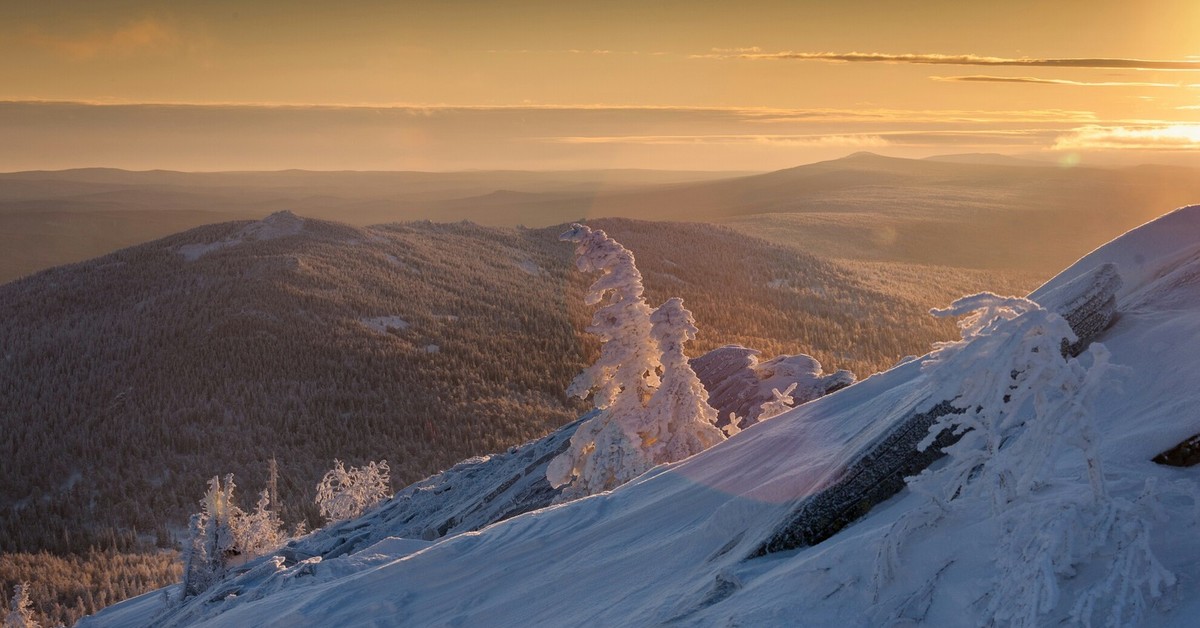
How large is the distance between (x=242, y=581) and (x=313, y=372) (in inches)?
1770

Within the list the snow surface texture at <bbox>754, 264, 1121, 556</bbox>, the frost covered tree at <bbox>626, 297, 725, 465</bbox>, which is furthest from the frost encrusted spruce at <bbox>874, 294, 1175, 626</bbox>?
the frost covered tree at <bbox>626, 297, 725, 465</bbox>

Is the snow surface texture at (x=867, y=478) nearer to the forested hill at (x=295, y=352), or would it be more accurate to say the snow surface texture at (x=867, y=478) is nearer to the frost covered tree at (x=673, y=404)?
the frost covered tree at (x=673, y=404)

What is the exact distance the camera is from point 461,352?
6575 centimetres

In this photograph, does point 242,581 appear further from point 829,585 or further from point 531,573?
point 829,585

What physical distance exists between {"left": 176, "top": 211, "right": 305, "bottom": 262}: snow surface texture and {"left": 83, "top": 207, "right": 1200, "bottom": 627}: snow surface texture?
275 ft

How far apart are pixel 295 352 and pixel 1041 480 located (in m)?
60.9

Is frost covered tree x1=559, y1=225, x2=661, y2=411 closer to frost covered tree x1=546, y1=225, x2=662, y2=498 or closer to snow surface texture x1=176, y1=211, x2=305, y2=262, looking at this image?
frost covered tree x1=546, y1=225, x2=662, y2=498

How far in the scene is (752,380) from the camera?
28781 mm

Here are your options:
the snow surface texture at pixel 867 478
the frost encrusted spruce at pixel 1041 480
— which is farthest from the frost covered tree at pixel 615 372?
the frost encrusted spruce at pixel 1041 480

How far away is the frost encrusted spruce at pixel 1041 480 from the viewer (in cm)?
514

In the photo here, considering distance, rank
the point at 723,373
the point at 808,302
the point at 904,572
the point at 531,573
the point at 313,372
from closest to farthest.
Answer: the point at 904,572, the point at 531,573, the point at 723,373, the point at 313,372, the point at 808,302

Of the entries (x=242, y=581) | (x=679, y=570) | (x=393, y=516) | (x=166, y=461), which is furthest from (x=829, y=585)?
(x=166, y=461)

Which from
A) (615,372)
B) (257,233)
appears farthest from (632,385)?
(257,233)

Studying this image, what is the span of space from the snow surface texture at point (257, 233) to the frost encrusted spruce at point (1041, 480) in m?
91.3
